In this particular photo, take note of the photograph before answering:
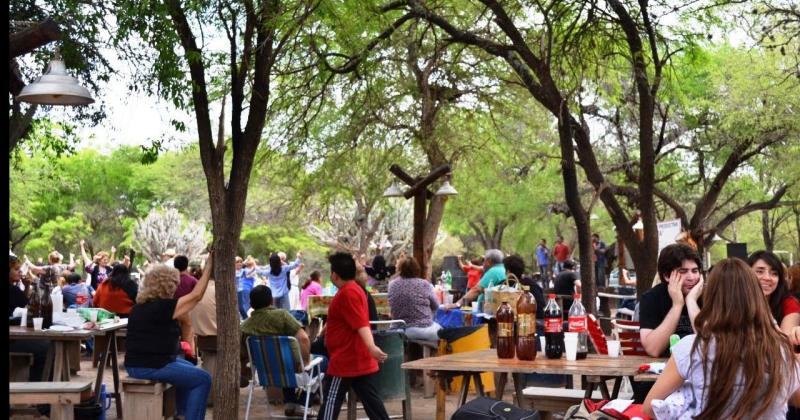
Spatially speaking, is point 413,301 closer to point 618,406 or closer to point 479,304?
point 479,304

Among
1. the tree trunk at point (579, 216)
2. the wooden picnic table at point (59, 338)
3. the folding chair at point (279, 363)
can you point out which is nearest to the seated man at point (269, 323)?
the folding chair at point (279, 363)

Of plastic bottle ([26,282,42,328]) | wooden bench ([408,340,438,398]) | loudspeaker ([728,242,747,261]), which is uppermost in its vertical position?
loudspeaker ([728,242,747,261])

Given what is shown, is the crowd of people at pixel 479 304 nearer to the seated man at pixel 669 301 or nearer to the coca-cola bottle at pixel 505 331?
the seated man at pixel 669 301

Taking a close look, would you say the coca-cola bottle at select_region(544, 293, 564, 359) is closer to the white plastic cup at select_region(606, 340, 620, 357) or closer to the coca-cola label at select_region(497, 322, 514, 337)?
the coca-cola label at select_region(497, 322, 514, 337)

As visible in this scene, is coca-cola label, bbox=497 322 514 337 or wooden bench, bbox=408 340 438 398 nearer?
coca-cola label, bbox=497 322 514 337

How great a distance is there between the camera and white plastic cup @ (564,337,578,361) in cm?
755

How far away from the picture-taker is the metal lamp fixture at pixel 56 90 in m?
7.93

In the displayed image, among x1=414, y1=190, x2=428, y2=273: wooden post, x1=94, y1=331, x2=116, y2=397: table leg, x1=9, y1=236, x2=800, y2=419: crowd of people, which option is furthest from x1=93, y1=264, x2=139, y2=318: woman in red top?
x1=414, y1=190, x2=428, y2=273: wooden post

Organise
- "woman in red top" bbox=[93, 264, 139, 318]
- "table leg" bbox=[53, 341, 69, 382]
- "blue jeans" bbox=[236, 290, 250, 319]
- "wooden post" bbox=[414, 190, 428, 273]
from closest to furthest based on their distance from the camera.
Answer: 1. "table leg" bbox=[53, 341, 69, 382]
2. "woman in red top" bbox=[93, 264, 139, 318]
3. "wooden post" bbox=[414, 190, 428, 273]
4. "blue jeans" bbox=[236, 290, 250, 319]

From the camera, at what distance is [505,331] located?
301 inches

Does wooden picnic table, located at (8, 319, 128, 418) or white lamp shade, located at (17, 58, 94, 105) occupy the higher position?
white lamp shade, located at (17, 58, 94, 105)

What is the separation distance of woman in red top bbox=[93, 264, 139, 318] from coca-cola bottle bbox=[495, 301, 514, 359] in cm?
846

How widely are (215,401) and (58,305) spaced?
2275 millimetres

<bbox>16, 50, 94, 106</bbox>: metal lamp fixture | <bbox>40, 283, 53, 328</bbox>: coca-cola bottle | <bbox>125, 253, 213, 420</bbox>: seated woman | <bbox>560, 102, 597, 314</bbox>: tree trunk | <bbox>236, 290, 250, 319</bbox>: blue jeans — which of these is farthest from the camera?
<bbox>236, 290, 250, 319</bbox>: blue jeans
